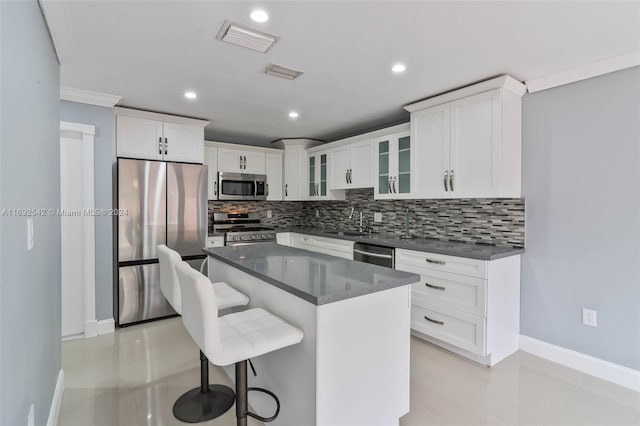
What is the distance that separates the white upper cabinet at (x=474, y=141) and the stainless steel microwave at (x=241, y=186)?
2.56 metres

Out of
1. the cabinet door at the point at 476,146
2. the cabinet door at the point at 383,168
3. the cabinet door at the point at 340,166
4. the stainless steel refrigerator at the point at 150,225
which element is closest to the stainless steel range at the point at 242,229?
the stainless steel refrigerator at the point at 150,225

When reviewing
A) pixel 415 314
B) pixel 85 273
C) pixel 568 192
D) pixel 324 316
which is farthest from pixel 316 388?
pixel 85 273

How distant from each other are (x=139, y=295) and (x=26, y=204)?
8.03ft

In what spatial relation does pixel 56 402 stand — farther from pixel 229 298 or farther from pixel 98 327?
pixel 98 327

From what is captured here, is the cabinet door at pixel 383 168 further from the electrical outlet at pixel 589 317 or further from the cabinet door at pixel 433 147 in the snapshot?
the electrical outlet at pixel 589 317

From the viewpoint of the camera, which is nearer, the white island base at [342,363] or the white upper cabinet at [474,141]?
the white island base at [342,363]

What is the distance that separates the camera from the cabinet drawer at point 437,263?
2.59 meters

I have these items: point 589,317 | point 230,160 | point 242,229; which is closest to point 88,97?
point 230,160

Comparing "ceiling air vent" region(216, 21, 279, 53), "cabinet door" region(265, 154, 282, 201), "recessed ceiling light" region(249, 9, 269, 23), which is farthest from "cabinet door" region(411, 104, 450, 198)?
"cabinet door" region(265, 154, 282, 201)

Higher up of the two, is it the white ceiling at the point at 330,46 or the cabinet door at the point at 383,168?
the white ceiling at the point at 330,46

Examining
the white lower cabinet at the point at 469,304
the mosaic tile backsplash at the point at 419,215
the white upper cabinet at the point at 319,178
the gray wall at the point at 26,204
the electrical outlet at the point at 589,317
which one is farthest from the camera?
the white upper cabinet at the point at 319,178

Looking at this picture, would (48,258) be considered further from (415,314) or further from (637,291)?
(637,291)

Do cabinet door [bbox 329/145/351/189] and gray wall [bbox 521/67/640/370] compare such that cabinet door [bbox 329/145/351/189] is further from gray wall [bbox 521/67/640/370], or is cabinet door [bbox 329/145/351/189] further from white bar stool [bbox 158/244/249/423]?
white bar stool [bbox 158/244/249/423]

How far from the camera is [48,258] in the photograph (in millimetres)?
1782
